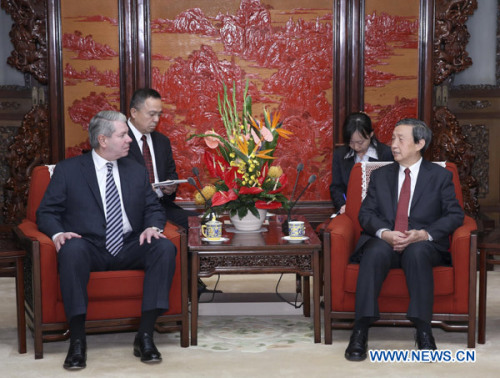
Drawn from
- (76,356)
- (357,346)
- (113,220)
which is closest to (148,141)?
(113,220)

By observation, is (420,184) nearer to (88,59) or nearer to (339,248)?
(339,248)

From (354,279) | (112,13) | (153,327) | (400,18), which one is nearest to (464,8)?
(400,18)

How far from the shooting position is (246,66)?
545 cm

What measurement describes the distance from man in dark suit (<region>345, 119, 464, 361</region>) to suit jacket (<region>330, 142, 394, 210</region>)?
0.73 m

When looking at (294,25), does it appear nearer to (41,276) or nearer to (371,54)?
(371,54)

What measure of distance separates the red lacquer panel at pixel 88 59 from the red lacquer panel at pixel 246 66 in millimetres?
311

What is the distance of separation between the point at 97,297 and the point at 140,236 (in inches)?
13.0

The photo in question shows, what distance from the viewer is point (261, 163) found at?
3.53m

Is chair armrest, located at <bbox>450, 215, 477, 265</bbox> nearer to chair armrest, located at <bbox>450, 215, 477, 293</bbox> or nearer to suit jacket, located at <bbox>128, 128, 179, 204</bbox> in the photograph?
chair armrest, located at <bbox>450, 215, 477, 293</bbox>

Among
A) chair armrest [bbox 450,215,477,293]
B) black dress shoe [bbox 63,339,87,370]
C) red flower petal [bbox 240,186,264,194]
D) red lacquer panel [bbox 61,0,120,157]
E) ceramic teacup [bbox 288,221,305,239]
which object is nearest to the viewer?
black dress shoe [bbox 63,339,87,370]

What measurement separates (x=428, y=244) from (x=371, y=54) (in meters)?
2.50

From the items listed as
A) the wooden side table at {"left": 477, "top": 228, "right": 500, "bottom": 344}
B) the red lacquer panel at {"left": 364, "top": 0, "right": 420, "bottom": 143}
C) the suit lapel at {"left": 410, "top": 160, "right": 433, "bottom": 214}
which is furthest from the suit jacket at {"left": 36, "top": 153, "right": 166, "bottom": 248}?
the red lacquer panel at {"left": 364, "top": 0, "right": 420, "bottom": 143}

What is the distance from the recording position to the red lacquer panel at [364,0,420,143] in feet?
17.6

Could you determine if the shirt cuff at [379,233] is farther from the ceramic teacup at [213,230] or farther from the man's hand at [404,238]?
the ceramic teacup at [213,230]
